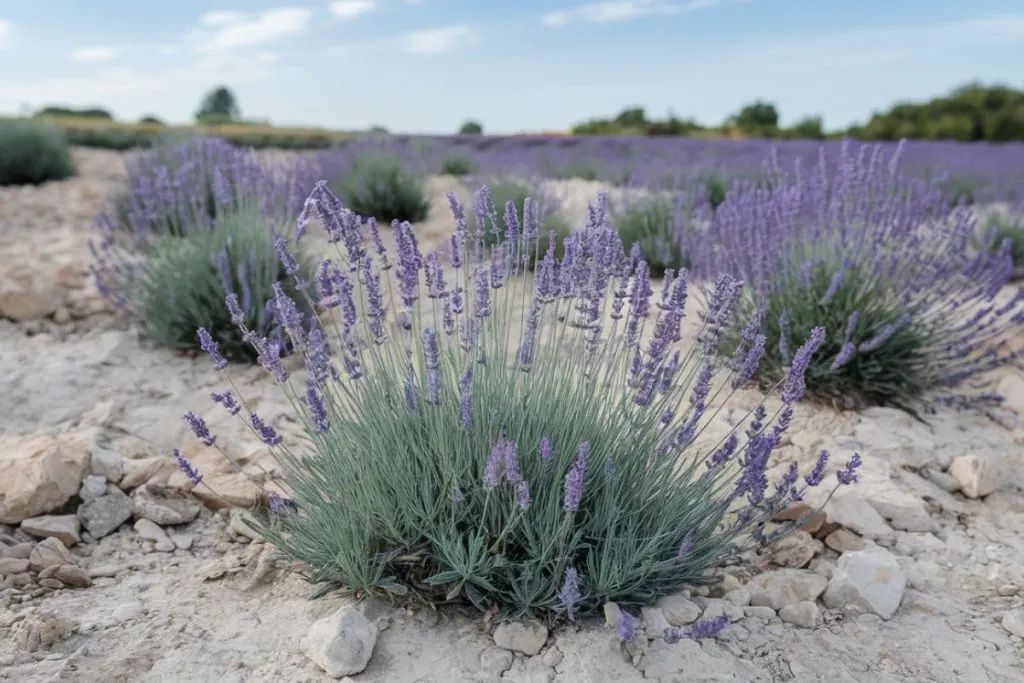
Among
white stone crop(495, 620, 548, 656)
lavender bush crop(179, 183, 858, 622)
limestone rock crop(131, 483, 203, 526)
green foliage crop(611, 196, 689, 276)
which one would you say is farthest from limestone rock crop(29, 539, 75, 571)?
green foliage crop(611, 196, 689, 276)

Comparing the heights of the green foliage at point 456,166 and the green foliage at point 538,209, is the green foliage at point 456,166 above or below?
below

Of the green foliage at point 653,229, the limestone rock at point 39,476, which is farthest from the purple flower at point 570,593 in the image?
the green foliage at point 653,229

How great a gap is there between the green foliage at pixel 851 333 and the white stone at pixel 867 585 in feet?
4.74

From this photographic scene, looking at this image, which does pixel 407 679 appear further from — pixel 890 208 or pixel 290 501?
pixel 890 208

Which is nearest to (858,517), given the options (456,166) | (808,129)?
(456,166)

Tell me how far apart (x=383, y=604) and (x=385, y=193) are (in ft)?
19.4

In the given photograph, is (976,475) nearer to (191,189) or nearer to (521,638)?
(521,638)

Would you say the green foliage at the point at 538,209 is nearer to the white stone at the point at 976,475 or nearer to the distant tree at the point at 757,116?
the white stone at the point at 976,475

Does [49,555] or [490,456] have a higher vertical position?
[490,456]

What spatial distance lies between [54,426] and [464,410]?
2.77 meters

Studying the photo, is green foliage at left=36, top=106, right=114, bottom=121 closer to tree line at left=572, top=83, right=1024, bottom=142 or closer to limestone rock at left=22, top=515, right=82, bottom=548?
tree line at left=572, top=83, right=1024, bottom=142

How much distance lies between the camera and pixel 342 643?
90.8 inches

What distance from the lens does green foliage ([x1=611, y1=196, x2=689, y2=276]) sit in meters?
6.13

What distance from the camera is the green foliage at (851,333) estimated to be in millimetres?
4301
